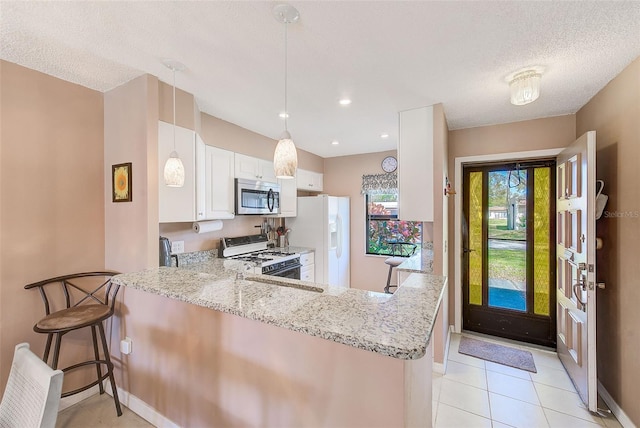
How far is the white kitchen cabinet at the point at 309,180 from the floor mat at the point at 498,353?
3.00 m

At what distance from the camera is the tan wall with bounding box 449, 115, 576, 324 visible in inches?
111

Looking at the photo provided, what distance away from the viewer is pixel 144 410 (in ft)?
6.13

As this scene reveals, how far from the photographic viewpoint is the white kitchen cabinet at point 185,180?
6.82ft

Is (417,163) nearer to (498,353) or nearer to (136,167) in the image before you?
(498,353)

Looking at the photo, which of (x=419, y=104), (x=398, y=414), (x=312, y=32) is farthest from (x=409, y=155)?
(x=398, y=414)

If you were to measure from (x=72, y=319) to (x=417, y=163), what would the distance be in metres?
2.96

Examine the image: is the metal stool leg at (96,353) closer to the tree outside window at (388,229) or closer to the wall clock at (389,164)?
the tree outside window at (388,229)

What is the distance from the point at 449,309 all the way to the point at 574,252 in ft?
4.73

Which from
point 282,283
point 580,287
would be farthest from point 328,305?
point 580,287

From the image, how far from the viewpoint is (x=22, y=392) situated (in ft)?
A: 3.23

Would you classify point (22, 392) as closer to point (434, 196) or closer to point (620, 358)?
point (434, 196)

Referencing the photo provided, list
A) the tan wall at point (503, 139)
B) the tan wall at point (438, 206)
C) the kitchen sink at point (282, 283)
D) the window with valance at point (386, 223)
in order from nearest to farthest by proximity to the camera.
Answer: the kitchen sink at point (282, 283) → the tan wall at point (438, 206) → the tan wall at point (503, 139) → the window with valance at point (386, 223)

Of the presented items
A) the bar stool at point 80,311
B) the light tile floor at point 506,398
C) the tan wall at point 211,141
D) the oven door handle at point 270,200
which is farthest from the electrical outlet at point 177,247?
the light tile floor at point 506,398

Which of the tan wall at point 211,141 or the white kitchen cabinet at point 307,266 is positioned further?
the white kitchen cabinet at point 307,266
